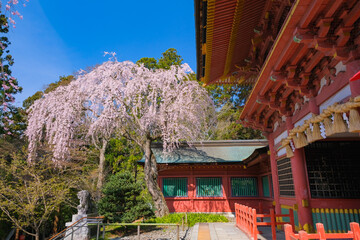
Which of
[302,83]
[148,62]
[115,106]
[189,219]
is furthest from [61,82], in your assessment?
[302,83]

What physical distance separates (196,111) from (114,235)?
720 cm

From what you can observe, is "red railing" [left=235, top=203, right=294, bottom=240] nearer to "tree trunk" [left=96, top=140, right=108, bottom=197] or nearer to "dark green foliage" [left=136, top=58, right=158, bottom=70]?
"tree trunk" [left=96, top=140, right=108, bottom=197]

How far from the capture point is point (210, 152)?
650 inches

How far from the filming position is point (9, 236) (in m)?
13.0

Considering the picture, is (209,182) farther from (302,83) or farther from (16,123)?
(16,123)

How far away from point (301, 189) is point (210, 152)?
10724mm

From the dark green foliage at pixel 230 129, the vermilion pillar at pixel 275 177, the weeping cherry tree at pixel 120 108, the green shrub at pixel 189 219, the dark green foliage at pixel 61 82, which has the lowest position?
the green shrub at pixel 189 219

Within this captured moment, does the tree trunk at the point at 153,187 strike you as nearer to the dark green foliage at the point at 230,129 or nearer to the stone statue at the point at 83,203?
the stone statue at the point at 83,203

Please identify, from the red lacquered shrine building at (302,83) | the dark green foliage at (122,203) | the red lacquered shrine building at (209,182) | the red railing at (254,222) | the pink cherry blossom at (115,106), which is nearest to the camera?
the red lacquered shrine building at (302,83)

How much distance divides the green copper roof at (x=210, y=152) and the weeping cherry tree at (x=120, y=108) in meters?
2.48

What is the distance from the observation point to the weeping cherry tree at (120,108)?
439 inches

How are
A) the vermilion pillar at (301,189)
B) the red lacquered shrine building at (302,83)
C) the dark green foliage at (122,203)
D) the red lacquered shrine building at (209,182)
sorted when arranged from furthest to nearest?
the red lacquered shrine building at (209,182), the dark green foliage at (122,203), the vermilion pillar at (301,189), the red lacquered shrine building at (302,83)

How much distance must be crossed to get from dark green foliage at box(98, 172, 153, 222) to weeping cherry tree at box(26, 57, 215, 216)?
1.77 metres

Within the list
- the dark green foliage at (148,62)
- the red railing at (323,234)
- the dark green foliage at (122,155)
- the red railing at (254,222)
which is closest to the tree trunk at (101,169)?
the dark green foliage at (122,155)
